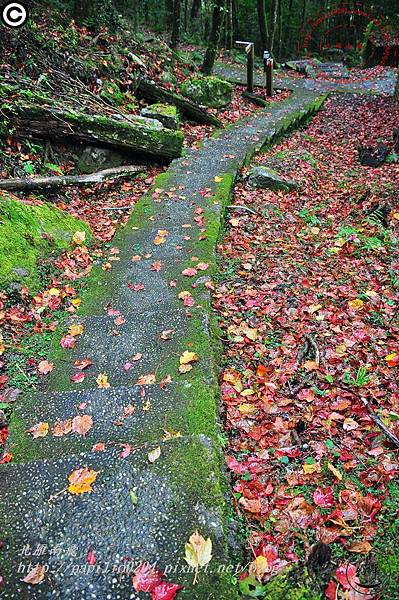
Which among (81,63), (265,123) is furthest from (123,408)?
(265,123)

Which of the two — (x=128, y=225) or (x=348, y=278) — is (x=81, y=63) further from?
(x=348, y=278)

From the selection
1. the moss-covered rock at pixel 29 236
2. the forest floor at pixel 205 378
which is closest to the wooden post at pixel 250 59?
the forest floor at pixel 205 378

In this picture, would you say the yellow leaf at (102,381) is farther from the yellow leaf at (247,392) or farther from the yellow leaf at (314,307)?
the yellow leaf at (314,307)

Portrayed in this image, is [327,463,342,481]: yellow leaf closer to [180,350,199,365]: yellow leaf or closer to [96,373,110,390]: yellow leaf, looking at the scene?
[180,350,199,365]: yellow leaf

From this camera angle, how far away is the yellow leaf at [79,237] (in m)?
5.39

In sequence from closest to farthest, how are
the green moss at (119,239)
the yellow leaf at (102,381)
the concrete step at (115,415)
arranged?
the concrete step at (115,415) → the yellow leaf at (102,381) → the green moss at (119,239)

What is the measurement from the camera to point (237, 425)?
3.28 metres

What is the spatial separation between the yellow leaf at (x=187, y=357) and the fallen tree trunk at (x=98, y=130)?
16.3 ft

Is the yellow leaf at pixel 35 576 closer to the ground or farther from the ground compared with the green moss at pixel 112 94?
closer to the ground

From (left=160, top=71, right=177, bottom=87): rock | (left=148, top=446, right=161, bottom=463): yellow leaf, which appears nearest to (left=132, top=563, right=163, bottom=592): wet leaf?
(left=148, top=446, right=161, bottom=463): yellow leaf

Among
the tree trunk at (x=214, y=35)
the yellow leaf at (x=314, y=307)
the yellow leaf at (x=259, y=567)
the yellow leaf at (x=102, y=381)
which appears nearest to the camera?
the yellow leaf at (x=259, y=567)

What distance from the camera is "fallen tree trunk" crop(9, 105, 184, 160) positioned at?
6496mm

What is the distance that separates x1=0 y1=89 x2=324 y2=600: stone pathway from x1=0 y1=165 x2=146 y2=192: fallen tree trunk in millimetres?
1967

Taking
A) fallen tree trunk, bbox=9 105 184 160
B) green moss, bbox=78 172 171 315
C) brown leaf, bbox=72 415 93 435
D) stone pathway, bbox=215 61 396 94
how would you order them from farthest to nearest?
stone pathway, bbox=215 61 396 94 < fallen tree trunk, bbox=9 105 184 160 < green moss, bbox=78 172 171 315 < brown leaf, bbox=72 415 93 435
